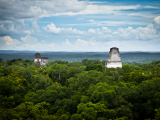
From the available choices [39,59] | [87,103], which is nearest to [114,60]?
[87,103]

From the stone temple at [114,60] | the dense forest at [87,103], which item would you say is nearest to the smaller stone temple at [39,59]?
the stone temple at [114,60]

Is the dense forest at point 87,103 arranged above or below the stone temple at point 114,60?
below

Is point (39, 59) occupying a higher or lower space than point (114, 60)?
lower

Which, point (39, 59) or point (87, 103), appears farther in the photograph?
point (39, 59)

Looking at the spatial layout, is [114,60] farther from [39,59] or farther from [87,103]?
[39,59]

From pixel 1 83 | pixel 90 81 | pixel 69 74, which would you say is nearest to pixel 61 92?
pixel 90 81

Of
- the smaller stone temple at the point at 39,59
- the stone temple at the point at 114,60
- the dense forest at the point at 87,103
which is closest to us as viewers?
the dense forest at the point at 87,103

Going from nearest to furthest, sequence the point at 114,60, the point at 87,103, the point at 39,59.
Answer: the point at 87,103 < the point at 114,60 < the point at 39,59

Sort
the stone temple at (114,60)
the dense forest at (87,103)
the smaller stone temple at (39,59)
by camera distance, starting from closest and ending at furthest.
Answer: the dense forest at (87,103)
the stone temple at (114,60)
the smaller stone temple at (39,59)

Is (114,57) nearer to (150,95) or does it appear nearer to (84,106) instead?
(150,95)

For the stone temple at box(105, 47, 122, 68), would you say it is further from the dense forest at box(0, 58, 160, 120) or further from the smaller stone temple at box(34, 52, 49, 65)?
the smaller stone temple at box(34, 52, 49, 65)

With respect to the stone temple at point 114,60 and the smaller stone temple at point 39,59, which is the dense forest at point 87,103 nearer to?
the stone temple at point 114,60

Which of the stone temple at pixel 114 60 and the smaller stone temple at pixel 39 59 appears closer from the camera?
the stone temple at pixel 114 60

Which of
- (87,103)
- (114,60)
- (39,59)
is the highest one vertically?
(114,60)
